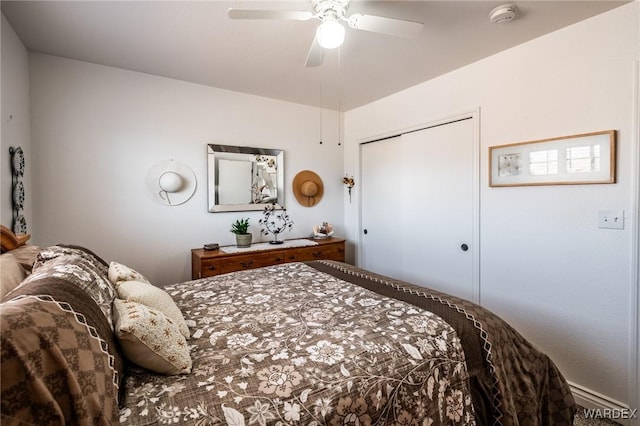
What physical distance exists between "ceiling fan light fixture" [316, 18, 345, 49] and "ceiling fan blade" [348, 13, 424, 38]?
12 cm

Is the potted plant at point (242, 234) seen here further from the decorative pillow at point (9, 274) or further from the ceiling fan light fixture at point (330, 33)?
the ceiling fan light fixture at point (330, 33)

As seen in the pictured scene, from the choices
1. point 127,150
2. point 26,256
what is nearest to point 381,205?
point 127,150

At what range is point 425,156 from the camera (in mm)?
2953

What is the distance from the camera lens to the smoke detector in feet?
5.75

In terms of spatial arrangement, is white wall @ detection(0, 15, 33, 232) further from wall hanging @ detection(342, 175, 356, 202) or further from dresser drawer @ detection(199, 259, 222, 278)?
wall hanging @ detection(342, 175, 356, 202)

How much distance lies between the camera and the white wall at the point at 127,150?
236cm

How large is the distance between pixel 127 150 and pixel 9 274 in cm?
195

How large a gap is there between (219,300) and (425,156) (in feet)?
7.77

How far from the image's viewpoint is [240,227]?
3066 millimetres

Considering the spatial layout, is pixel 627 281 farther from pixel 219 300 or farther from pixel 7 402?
pixel 7 402

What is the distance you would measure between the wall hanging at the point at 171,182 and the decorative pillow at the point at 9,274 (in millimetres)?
1724

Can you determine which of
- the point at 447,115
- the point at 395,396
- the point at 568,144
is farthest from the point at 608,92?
the point at 395,396

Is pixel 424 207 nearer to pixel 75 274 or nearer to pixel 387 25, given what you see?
pixel 387 25

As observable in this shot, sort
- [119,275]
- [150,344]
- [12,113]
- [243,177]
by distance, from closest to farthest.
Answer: [150,344]
[119,275]
[12,113]
[243,177]
